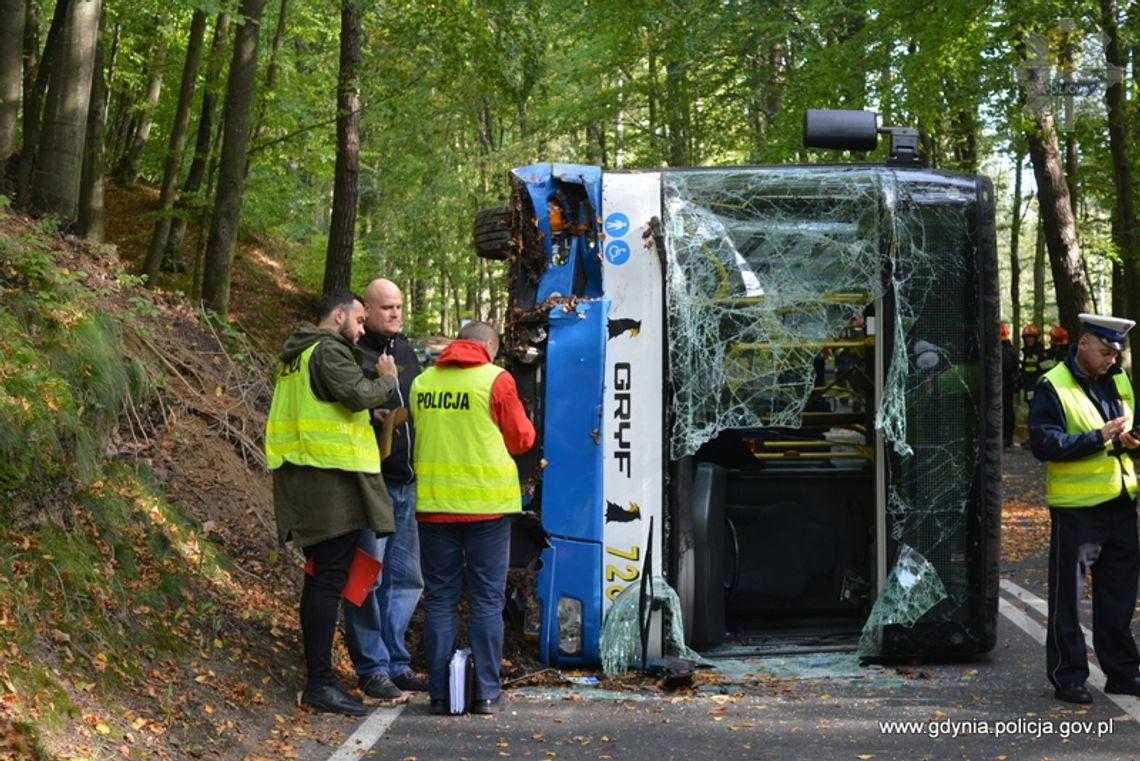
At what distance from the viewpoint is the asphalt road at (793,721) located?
20.5 feet

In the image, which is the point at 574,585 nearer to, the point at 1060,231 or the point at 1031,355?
the point at 1060,231

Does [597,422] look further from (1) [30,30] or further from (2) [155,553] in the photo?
(1) [30,30]

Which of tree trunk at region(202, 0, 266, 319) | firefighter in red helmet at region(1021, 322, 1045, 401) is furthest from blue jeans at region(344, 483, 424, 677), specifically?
firefighter in red helmet at region(1021, 322, 1045, 401)

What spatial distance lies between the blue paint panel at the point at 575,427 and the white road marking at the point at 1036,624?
277 cm

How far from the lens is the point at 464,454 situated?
24.0ft

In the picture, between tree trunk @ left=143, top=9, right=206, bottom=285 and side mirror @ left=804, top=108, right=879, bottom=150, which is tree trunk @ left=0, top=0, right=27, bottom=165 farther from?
tree trunk @ left=143, top=9, right=206, bottom=285

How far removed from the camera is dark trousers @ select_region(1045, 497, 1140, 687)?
7230 mm

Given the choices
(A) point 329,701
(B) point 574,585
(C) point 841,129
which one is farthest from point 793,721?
(C) point 841,129

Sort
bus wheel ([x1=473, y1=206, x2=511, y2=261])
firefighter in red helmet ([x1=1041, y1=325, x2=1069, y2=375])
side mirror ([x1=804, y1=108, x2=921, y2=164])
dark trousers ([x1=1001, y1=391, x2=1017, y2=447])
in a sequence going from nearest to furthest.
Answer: bus wheel ([x1=473, y1=206, x2=511, y2=261]), side mirror ([x1=804, y1=108, x2=921, y2=164]), firefighter in red helmet ([x1=1041, y1=325, x2=1069, y2=375]), dark trousers ([x1=1001, y1=391, x2=1017, y2=447])

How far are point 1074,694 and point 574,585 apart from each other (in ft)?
8.62

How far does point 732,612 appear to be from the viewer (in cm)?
916

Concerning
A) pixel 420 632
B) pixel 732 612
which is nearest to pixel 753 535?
pixel 732 612

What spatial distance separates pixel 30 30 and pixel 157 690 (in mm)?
13602

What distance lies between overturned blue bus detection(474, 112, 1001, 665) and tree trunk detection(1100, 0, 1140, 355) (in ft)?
32.0
